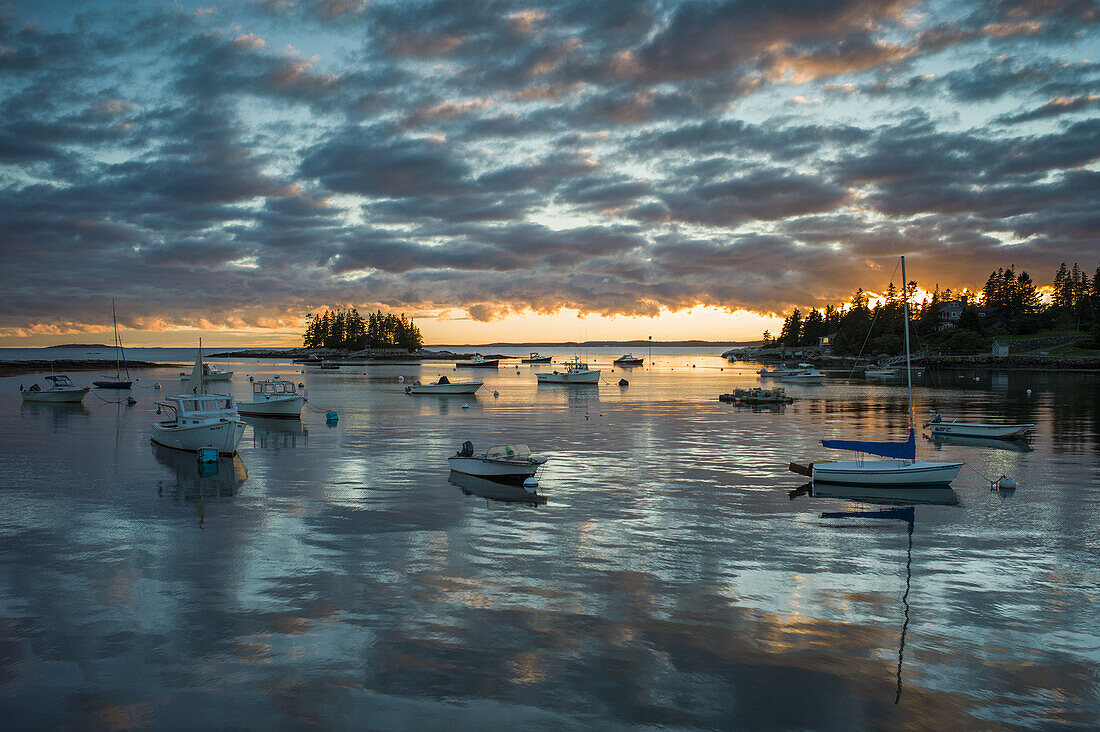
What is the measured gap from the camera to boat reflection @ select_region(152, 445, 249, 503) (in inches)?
1127

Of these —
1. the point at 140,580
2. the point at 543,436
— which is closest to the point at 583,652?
the point at 140,580

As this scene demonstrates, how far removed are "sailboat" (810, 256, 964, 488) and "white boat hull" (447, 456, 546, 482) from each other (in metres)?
12.8

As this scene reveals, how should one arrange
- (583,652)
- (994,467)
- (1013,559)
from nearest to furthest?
1. (583,652)
2. (1013,559)
3. (994,467)

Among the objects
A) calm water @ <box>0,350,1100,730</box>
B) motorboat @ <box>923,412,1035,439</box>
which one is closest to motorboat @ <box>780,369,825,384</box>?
motorboat @ <box>923,412,1035,439</box>

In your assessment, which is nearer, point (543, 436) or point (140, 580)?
point (140, 580)

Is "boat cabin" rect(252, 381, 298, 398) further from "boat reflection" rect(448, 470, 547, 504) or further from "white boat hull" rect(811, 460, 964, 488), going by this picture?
"white boat hull" rect(811, 460, 964, 488)

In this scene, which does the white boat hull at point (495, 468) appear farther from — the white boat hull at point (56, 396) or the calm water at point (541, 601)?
the white boat hull at point (56, 396)

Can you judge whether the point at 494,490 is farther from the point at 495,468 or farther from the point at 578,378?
the point at 578,378

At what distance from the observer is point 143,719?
10.9m

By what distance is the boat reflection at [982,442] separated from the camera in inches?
1684

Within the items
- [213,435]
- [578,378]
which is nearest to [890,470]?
[213,435]

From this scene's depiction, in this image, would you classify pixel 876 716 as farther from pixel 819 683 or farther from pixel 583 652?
pixel 583 652

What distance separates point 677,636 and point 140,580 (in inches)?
542

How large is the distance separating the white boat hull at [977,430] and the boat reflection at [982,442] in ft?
1.00
